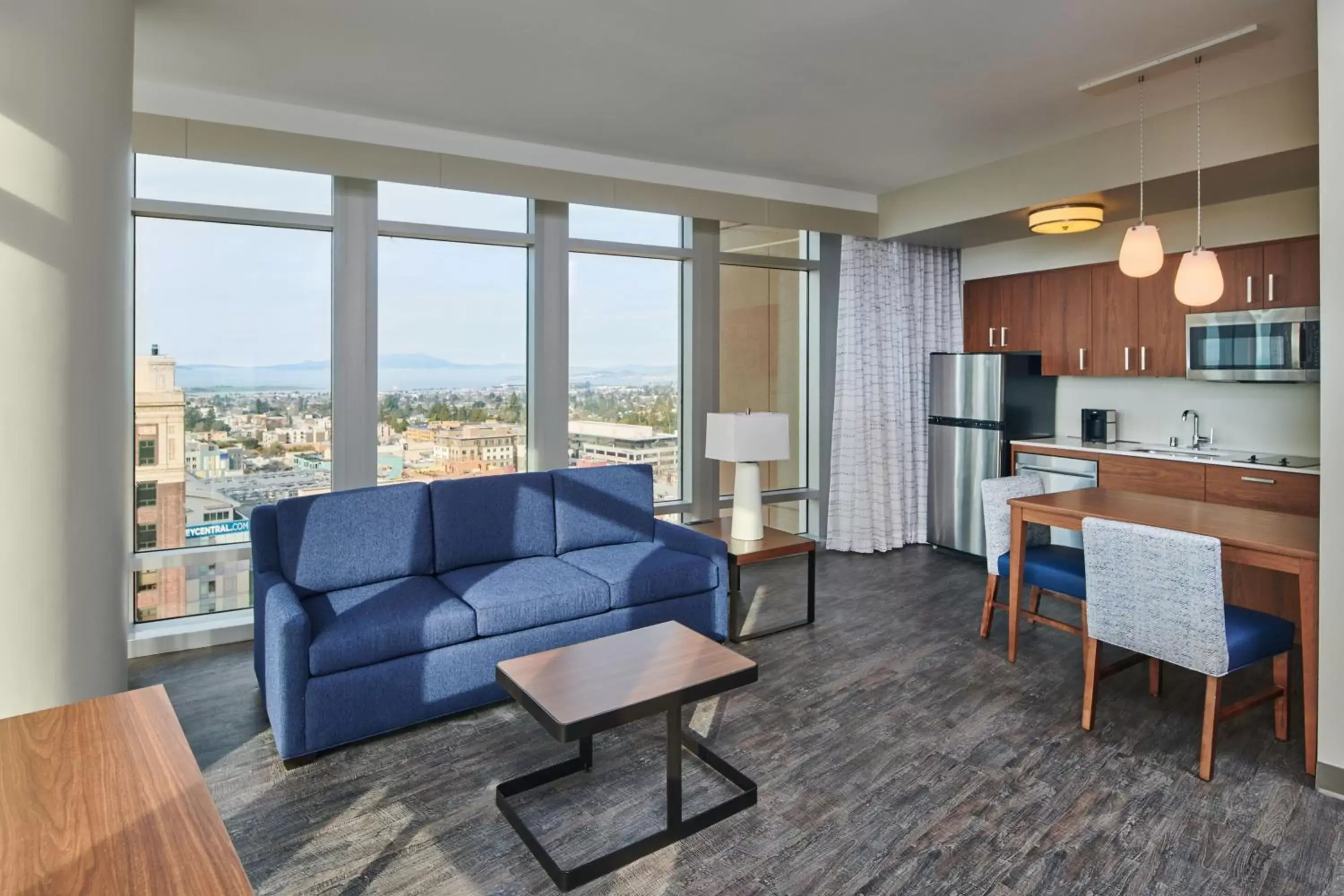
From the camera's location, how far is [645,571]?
12.0ft

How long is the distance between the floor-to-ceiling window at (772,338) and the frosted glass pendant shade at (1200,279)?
2.84 m

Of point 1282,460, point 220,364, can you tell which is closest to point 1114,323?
point 1282,460

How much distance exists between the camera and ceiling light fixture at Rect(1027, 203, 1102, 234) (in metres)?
4.45

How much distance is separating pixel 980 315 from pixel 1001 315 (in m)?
0.20

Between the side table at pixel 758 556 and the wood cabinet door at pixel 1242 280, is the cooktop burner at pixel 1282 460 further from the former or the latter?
the side table at pixel 758 556

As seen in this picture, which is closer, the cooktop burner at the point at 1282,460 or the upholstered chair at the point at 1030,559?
the upholstered chair at the point at 1030,559

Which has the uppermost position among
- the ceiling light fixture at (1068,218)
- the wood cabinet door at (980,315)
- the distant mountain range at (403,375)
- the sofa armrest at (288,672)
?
the ceiling light fixture at (1068,218)

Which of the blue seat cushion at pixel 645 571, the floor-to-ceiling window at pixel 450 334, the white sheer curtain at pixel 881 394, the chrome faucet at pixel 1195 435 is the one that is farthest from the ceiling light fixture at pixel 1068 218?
the floor-to-ceiling window at pixel 450 334

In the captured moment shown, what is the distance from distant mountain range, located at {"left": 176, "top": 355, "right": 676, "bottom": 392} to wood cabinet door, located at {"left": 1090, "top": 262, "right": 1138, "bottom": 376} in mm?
3057

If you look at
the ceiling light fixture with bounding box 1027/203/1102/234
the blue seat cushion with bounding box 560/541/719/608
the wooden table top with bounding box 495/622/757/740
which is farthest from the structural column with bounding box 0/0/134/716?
the ceiling light fixture with bounding box 1027/203/1102/234

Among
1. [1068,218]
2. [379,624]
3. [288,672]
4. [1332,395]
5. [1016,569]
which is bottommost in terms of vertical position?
[288,672]

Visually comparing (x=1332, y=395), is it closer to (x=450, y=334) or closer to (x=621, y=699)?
(x=621, y=699)

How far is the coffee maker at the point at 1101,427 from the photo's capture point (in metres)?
5.39

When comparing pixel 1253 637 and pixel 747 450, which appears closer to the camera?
pixel 1253 637
